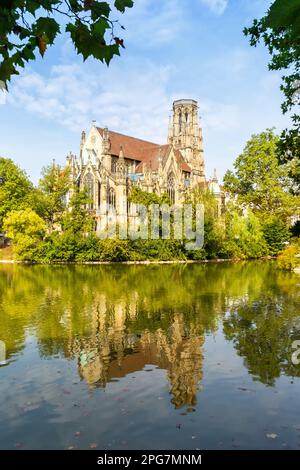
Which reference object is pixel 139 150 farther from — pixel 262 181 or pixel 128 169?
pixel 262 181

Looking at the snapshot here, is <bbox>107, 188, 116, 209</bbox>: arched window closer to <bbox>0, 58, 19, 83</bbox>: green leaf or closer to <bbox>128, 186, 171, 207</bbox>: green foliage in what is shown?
<bbox>128, 186, 171, 207</bbox>: green foliage

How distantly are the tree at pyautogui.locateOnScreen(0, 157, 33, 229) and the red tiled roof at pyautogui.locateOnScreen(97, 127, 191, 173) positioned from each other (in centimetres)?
1322

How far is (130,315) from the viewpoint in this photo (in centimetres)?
1478

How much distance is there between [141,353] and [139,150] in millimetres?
57652

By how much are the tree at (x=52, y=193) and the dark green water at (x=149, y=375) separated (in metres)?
31.7

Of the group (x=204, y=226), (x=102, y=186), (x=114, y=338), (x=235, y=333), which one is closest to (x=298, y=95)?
(x=235, y=333)

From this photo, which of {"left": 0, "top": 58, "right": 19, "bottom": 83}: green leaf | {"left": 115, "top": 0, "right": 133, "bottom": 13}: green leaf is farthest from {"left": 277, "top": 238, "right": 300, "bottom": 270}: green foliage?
{"left": 0, "top": 58, "right": 19, "bottom": 83}: green leaf

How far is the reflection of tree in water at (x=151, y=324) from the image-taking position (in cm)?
927

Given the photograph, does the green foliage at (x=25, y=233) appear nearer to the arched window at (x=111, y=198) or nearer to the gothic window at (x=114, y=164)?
the arched window at (x=111, y=198)

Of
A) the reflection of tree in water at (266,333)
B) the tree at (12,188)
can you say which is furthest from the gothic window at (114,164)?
the reflection of tree in water at (266,333)

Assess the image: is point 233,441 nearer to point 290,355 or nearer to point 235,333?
point 290,355

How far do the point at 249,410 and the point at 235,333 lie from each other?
17.3ft

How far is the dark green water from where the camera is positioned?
244 inches

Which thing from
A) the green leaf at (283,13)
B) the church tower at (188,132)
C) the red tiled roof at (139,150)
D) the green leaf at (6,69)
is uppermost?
the church tower at (188,132)
